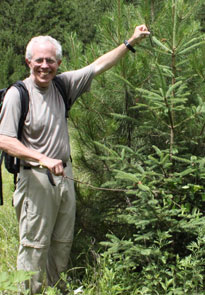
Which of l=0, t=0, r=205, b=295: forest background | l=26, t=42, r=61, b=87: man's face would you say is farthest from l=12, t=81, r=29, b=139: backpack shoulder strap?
l=0, t=0, r=205, b=295: forest background

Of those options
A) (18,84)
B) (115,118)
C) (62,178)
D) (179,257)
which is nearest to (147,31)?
(115,118)

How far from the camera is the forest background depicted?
292 centimetres

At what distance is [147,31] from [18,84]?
1.00m

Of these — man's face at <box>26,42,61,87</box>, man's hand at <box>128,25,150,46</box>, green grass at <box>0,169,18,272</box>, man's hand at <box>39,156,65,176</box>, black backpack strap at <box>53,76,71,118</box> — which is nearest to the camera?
man's hand at <box>39,156,65,176</box>

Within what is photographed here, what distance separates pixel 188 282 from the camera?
9.62ft

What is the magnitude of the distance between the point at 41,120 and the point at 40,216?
0.68m

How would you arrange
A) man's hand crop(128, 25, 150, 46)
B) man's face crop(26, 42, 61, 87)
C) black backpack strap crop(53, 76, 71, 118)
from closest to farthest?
man's face crop(26, 42, 61, 87), man's hand crop(128, 25, 150, 46), black backpack strap crop(53, 76, 71, 118)

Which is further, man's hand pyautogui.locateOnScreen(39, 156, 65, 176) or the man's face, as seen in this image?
the man's face

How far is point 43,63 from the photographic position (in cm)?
298

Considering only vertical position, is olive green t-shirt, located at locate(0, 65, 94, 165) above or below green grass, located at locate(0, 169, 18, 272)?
above

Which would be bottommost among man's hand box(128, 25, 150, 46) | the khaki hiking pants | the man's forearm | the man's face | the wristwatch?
the khaki hiking pants

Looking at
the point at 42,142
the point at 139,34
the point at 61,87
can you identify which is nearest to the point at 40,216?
the point at 42,142

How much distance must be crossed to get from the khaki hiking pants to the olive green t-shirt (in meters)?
0.18

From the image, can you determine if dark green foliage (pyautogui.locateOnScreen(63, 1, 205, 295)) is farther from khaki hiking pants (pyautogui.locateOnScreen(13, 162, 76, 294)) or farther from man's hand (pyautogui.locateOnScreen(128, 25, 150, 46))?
khaki hiking pants (pyautogui.locateOnScreen(13, 162, 76, 294))
